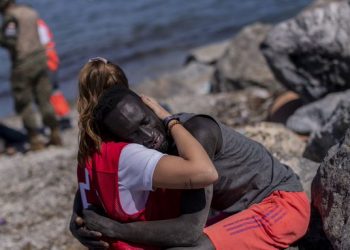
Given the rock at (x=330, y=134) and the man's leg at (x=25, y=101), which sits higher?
the rock at (x=330, y=134)

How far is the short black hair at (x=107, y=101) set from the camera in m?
3.26

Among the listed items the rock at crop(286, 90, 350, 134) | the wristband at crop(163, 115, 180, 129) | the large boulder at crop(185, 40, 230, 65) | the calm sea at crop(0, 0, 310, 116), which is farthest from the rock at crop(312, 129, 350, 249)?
→ the calm sea at crop(0, 0, 310, 116)

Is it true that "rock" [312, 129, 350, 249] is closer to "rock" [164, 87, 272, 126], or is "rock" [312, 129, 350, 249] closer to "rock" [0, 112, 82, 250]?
"rock" [0, 112, 82, 250]

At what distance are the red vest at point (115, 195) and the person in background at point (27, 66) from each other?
5164 millimetres

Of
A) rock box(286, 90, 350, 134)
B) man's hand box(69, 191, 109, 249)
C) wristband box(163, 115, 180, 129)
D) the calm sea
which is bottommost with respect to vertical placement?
the calm sea

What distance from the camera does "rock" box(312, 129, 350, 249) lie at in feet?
10.9

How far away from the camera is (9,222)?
6.02 metres

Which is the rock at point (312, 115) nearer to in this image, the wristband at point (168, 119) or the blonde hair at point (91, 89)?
the wristband at point (168, 119)

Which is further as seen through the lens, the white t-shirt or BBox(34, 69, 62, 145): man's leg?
BBox(34, 69, 62, 145): man's leg

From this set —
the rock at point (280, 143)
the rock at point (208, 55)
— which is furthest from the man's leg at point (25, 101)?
the rock at point (208, 55)

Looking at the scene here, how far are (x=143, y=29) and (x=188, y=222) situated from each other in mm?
17159

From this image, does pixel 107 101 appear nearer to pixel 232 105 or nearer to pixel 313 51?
pixel 313 51

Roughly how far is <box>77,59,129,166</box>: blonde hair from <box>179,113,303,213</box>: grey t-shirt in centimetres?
40

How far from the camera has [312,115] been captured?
262 inches
